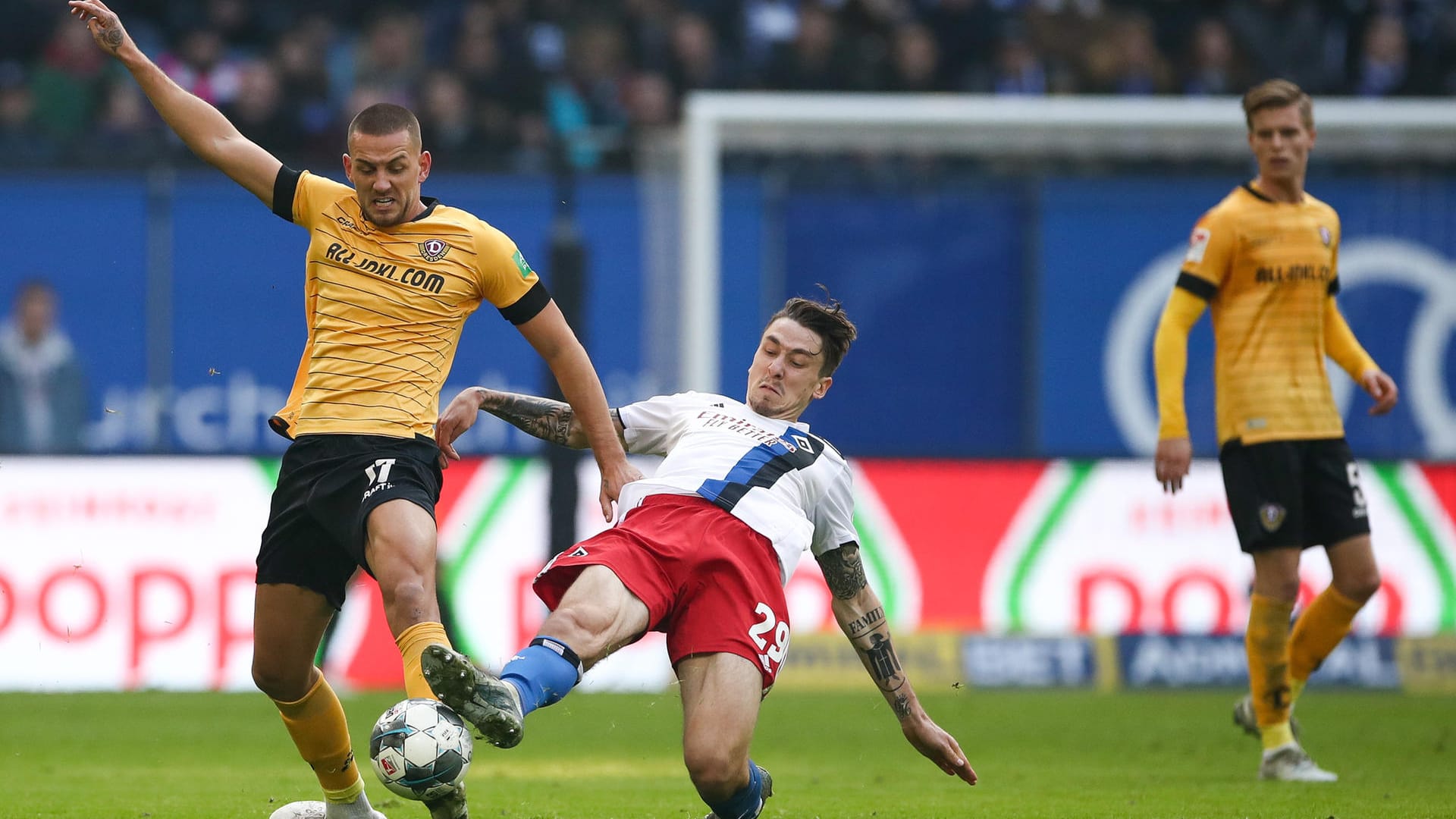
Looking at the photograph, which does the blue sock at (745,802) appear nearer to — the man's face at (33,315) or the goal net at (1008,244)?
the goal net at (1008,244)

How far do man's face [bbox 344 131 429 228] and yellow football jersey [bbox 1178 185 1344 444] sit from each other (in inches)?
140

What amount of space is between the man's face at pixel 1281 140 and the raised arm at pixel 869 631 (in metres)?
2.98

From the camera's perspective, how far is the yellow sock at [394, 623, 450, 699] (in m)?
5.26

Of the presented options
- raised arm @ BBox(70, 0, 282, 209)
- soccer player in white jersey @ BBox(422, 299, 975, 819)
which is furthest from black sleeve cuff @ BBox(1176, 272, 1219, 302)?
raised arm @ BBox(70, 0, 282, 209)

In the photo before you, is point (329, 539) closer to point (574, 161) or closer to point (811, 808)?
point (811, 808)

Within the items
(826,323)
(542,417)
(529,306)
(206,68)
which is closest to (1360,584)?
(826,323)

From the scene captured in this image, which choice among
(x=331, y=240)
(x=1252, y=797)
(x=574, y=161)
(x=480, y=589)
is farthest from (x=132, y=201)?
(x=1252, y=797)

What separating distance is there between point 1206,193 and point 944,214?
6.84 feet

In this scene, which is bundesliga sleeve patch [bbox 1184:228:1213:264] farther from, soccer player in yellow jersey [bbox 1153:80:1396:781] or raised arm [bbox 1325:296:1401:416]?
raised arm [bbox 1325:296:1401:416]

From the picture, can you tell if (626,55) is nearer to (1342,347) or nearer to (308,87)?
(308,87)

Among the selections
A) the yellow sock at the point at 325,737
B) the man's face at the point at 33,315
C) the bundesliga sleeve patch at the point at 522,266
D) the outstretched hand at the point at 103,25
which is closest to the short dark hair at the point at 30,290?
the man's face at the point at 33,315

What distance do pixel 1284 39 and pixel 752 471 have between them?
1239 cm

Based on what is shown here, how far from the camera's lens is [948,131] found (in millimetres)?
13383

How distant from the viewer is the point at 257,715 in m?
10.5
